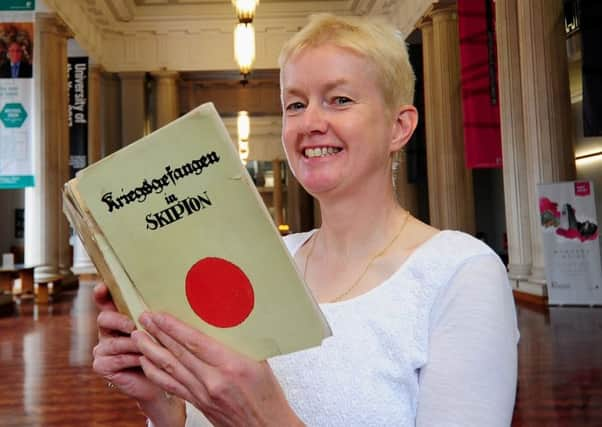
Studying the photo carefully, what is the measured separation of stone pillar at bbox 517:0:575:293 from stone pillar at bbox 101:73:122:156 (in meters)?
12.3

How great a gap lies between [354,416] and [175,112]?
59.2ft

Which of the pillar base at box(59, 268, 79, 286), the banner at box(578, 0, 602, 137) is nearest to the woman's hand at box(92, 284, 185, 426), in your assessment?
the banner at box(578, 0, 602, 137)

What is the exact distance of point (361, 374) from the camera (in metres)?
1.13

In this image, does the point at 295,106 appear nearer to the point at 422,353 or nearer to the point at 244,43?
the point at 422,353

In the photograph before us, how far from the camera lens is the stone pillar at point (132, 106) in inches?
698

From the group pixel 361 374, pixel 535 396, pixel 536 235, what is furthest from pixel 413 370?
pixel 536 235

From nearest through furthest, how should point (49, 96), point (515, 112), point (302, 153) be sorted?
point (302, 153), point (515, 112), point (49, 96)

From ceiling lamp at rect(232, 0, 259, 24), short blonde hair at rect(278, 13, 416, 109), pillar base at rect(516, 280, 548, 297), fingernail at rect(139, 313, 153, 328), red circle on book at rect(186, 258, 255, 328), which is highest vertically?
ceiling lamp at rect(232, 0, 259, 24)

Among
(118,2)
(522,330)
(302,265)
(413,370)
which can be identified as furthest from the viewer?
(118,2)

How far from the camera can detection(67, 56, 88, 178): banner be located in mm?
15508

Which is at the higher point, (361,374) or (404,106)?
(404,106)

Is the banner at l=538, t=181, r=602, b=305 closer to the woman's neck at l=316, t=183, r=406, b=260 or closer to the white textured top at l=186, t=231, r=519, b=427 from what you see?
the woman's neck at l=316, t=183, r=406, b=260

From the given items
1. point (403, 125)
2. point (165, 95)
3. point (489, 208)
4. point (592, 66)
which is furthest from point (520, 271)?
point (489, 208)

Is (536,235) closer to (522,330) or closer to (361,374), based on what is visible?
(522,330)
